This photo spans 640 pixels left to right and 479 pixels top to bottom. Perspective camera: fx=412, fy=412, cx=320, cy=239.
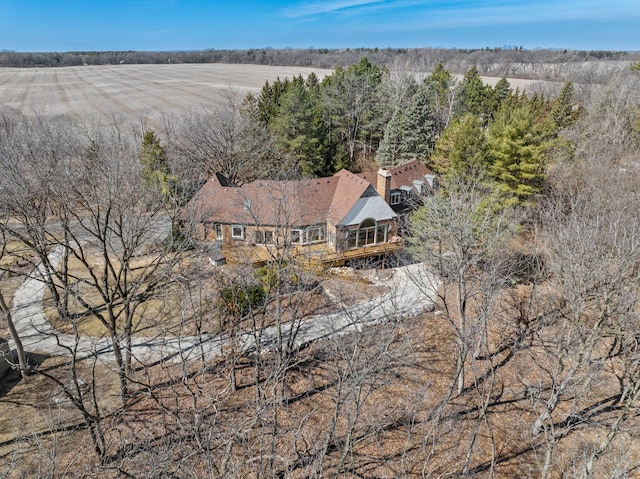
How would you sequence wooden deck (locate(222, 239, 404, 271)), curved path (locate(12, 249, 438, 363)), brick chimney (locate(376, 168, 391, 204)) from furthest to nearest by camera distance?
1. brick chimney (locate(376, 168, 391, 204))
2. wooden deck (locate(222, 239, 404, 271))
3. curved path (locate(12, 249, 438, 363))

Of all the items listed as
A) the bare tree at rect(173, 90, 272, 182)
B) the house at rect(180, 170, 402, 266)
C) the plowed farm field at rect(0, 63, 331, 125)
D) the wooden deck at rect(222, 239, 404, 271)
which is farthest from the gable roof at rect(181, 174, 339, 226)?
the plowed farm field at rect(0, 63, 331, 125)

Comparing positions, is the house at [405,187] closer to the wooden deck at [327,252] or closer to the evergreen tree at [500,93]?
the wooden deck at [327,252]

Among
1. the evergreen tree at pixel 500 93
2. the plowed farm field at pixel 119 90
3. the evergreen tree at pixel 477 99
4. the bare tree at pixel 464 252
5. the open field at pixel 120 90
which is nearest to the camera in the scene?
the bare tree at pixel 464 252

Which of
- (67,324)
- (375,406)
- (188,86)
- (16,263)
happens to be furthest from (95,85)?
(375,406)

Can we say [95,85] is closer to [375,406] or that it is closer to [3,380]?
[3,380]

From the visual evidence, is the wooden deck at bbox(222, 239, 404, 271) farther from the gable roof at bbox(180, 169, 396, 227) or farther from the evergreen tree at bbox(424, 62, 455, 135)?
the evergreen tree at bbox(424, 62, 455, 135)

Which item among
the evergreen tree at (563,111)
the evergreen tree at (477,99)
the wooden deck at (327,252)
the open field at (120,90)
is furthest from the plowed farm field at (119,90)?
the evergreen tree at (563,111)

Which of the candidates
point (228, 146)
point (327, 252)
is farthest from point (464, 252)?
point (228, 146)
